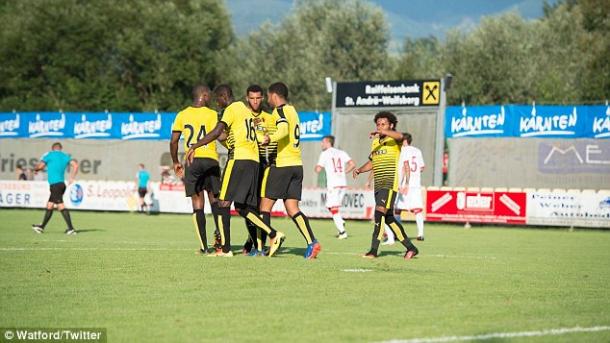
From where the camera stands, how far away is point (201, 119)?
15.3 metres

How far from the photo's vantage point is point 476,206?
31844 mm

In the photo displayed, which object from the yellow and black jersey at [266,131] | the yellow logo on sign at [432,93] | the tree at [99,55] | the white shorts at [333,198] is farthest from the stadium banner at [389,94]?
the tree at [99,55]

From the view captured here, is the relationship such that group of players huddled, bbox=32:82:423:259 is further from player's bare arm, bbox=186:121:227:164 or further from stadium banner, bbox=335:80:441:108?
stadium banner, bbox=335:80:441:108

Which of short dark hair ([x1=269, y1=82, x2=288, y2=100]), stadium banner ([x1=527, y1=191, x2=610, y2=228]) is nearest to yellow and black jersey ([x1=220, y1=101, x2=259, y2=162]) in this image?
short dark hair ([x1=269, y1=82, x2=288, y2=100])

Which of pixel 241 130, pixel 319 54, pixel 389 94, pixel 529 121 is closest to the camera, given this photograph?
pixel 241 130

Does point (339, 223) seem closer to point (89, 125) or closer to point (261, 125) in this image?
point (261, 125)

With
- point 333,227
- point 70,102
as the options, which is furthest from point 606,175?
point 70,102

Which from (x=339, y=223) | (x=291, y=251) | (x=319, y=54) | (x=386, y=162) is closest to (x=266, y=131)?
(x=386, y=162)

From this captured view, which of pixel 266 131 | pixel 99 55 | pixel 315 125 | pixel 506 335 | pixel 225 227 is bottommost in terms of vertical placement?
pixel 506 335

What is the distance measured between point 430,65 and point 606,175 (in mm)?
35752

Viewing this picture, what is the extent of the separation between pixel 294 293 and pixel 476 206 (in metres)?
22.1

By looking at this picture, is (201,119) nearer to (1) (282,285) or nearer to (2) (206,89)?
(2) (206,89)

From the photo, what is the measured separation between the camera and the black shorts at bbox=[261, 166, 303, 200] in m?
14.7

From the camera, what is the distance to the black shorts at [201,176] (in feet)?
49.9
